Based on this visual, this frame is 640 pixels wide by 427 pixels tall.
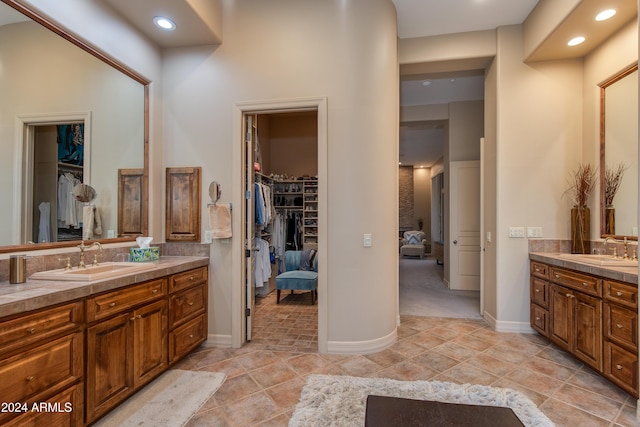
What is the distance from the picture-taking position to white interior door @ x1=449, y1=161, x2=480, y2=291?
217 inches

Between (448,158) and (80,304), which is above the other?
(448,158)

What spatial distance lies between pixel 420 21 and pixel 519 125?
1684mm

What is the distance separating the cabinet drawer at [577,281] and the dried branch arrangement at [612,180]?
0.89m

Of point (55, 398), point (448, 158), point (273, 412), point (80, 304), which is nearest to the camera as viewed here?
point (55, 398)

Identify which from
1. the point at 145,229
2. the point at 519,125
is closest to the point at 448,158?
the point at 519,125

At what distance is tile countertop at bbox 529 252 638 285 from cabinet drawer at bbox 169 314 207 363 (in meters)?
3.58

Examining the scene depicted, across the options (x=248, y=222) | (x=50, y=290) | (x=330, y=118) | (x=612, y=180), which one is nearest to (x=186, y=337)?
(x=248, y=222)

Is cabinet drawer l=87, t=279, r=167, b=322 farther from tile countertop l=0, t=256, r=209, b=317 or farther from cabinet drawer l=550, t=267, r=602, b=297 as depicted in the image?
cabinet drawer l=550, t=267, r=602, b=297

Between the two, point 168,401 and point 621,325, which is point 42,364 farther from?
→ point 621,325

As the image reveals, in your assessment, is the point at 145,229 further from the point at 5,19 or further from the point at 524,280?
the point at 524,280

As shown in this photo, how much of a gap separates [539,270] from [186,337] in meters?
3.73

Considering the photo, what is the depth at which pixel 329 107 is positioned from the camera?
2.96 m

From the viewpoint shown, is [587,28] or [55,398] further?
[587,28]

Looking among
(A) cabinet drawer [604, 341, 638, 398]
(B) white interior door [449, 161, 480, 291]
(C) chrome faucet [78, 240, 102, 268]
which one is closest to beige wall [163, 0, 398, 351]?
(C) chrome faucet [78, 240, 102, 268]
